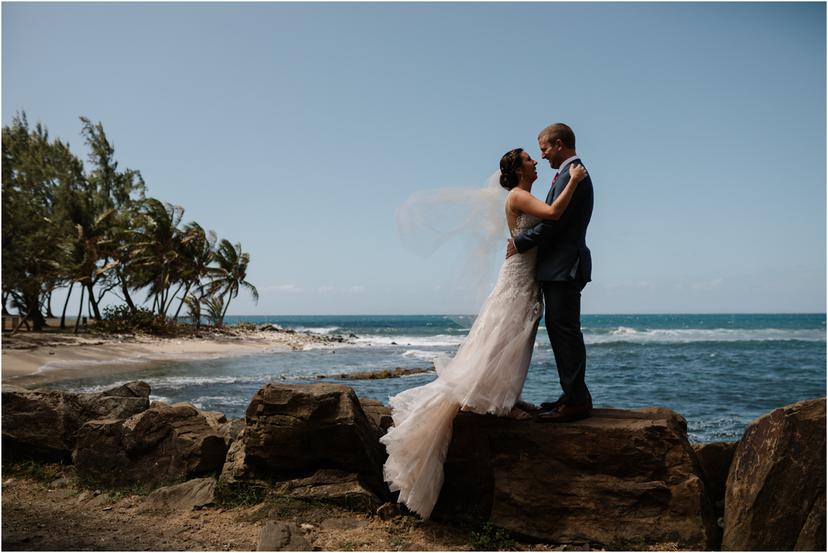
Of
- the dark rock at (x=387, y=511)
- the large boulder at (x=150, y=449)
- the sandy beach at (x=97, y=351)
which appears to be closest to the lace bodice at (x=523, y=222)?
the dark rock at (x=387, y=511)

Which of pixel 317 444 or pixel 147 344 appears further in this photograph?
pixel 147 344

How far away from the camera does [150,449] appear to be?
21.4ft

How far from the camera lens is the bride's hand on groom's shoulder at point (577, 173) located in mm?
4504

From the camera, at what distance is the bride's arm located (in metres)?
4.50

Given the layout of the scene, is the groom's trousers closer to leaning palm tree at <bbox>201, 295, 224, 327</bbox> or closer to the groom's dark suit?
the groom's dark suit

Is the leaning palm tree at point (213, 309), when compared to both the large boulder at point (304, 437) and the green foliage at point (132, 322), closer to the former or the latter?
the green foliage at point (132, 322)

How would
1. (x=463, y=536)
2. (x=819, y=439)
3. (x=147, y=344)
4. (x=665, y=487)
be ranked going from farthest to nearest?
→ (x=147, y=344) → (x=463, y=536) → (x=665, y=487) → (x=819, y=439)

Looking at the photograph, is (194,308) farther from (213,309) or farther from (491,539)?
(491,539)

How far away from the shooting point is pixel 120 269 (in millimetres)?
36469

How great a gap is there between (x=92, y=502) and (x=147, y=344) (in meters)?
23.9

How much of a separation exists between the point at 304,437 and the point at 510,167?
3.12 m

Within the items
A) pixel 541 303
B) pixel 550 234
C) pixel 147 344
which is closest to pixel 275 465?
pixel 541 303

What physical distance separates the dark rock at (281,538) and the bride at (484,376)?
2.77 ft

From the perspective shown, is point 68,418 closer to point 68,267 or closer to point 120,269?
point 68,267
